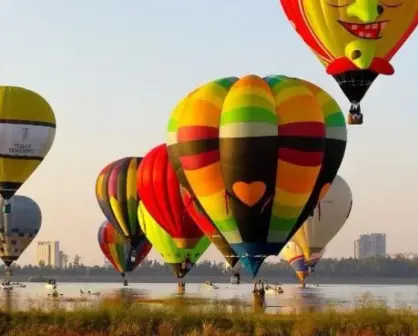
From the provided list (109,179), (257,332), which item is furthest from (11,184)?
(257,332)

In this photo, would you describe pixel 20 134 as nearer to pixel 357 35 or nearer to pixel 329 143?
pixel 329 143

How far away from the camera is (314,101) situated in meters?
46.4

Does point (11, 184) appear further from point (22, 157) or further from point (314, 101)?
point (314, 101)

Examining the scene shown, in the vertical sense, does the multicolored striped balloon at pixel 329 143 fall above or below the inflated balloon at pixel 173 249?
above

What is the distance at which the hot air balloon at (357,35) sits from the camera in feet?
136

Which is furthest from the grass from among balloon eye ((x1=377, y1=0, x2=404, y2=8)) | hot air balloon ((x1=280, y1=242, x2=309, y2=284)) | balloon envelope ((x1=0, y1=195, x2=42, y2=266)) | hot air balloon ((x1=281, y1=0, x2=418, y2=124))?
balloon envelope ((x1=0, y1=195, x2=42, y2=266))

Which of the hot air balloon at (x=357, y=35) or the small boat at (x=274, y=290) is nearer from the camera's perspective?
the hot air balloon at (x=357, y=35)

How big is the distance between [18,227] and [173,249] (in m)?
27.4

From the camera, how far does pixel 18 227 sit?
88.1 meters

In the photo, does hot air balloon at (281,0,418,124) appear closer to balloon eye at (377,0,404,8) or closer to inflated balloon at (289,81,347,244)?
balloon eye at (377,0,404,8)

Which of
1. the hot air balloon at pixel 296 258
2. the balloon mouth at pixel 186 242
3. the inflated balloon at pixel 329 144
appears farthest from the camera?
the hot air balloon at pixel 296 258

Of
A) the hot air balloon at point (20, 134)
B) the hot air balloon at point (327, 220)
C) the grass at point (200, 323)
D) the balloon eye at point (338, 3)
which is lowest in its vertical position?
the grass at point (200, 323)

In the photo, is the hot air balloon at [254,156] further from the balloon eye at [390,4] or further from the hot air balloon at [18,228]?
the hot air balloon at [18,228]

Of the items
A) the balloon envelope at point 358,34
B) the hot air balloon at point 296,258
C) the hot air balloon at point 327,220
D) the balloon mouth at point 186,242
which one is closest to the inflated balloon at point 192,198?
the balloon envelope at point 358,34
